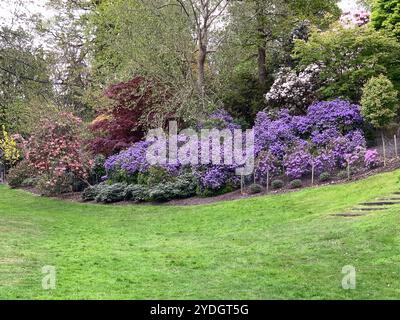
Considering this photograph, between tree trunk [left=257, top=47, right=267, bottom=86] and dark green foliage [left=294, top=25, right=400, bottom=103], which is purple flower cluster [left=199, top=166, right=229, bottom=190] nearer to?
dark green foliage [left=294, top=25, right=400, bottom=103]

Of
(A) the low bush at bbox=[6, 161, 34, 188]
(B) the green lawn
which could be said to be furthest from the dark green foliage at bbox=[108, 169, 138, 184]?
(A) the low bush at bbox=[6, 161, 34, 188]

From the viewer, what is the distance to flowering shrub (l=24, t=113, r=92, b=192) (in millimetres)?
18969

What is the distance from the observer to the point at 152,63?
65.7ft

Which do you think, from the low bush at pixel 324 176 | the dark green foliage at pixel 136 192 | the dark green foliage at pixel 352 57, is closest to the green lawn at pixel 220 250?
the low bush at pixel 324 176

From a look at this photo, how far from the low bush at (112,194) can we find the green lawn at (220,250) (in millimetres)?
3132

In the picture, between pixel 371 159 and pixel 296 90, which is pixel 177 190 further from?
pixel 371 159

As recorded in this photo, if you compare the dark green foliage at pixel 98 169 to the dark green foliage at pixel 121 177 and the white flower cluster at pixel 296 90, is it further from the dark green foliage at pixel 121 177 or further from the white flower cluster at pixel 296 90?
the white flower cluster at pixel 296 90

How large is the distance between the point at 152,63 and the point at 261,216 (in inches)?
405

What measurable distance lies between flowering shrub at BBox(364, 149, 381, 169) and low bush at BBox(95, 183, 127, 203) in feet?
27.3

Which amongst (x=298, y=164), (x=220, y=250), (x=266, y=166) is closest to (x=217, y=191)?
(x=266, y=166)

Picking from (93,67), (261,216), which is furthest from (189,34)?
(261,216)

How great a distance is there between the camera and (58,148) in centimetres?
1877

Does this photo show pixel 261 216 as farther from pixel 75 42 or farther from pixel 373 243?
pixel 75 42

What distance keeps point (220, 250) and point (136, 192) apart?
8.93 metres
